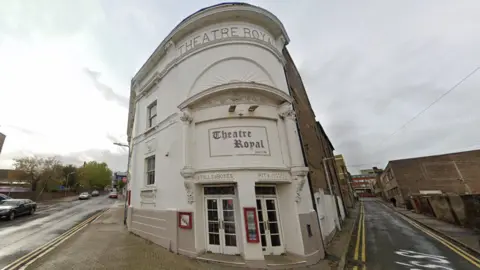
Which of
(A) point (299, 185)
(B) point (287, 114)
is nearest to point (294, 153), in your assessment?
(A) point (299, 185)

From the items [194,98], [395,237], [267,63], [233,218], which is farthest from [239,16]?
[395,237]

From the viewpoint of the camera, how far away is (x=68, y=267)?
6.53 m

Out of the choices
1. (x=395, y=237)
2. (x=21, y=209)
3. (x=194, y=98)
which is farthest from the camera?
(x=21, y=209)

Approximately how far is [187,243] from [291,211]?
4.41 metres

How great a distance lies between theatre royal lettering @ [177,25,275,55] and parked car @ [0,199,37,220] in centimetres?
1853

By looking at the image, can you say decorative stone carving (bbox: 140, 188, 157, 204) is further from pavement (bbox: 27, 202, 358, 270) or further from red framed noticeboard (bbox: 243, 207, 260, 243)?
red framed noticeboard (bbox: 243, 207, 260, 243)

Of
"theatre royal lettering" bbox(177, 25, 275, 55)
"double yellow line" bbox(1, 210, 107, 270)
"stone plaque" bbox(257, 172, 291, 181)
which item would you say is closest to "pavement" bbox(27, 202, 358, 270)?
"double yellow line" bbox(1, 210, 107, 270)

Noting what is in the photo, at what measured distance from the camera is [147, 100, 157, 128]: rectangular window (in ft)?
40.8

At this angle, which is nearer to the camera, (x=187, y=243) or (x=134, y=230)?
(x=187, y=243)

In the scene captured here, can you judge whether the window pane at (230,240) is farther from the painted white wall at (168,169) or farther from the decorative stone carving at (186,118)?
the decorative stone carving at (186,118)

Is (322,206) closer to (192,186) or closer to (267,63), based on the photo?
(192,186)

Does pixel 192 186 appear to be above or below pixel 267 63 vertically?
below

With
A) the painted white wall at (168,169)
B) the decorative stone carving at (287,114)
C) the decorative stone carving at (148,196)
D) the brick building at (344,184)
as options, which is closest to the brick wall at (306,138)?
the decorative stone carving at (287,114)

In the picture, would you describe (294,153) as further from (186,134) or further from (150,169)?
(150,169)
